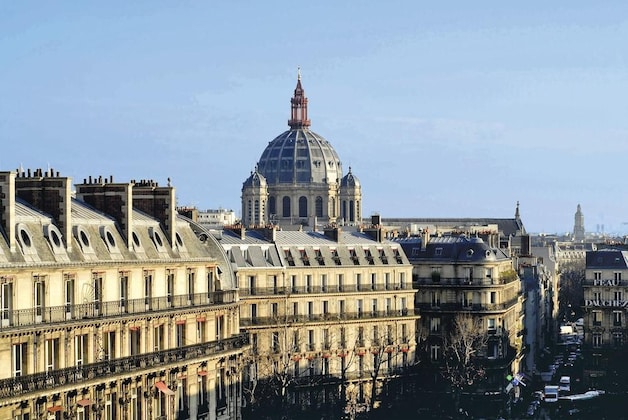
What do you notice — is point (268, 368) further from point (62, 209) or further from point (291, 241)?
point (62, 209)

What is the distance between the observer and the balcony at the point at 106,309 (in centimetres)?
5331

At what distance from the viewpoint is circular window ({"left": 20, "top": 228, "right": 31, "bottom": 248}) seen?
5500cm

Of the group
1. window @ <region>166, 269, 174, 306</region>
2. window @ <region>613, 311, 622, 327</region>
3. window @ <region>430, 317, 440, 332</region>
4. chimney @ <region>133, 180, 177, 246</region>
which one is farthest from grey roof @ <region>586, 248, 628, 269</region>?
window @ <region>166, 269, 174, 306</region>

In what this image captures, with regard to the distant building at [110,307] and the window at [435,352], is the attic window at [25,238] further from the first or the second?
the window at [435,352]

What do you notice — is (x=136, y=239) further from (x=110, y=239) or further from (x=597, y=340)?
(x=597, y=340)

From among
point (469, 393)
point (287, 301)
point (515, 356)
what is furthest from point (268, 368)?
point (515, 356)

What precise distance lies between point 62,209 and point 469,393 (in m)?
56.1

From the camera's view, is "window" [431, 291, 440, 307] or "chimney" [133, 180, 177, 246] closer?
"chimney" [133, 180, 177, 246]

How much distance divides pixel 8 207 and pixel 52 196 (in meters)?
4.77

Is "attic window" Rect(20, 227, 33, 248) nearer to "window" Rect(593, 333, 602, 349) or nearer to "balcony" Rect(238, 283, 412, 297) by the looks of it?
"balcony" Rect(238, 283, 412, 297)

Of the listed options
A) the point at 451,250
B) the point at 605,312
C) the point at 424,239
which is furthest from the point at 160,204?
the point at 605,312

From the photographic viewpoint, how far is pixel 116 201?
6400 centimetres

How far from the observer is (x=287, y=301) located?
9819 cm

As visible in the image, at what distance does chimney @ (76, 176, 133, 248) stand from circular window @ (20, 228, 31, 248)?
8188 mm
